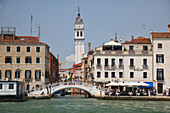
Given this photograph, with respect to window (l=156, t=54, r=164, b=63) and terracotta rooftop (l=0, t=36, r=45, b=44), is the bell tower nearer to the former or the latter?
terracotta rooftop (l=0, t=36, r=45, b=44)

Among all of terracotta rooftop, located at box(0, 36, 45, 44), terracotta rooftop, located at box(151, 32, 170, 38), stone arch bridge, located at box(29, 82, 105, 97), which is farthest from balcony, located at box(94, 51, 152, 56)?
terracotta rooftop, located at box(0, 36, 45, 44)

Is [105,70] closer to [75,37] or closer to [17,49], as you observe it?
[17,49]

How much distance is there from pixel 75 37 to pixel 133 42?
6646 cm

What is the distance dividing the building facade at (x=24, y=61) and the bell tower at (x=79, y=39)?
60.0 meters

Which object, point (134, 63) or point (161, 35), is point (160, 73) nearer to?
point (134, 63)

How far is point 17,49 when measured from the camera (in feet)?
190

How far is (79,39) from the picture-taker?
12344 cm

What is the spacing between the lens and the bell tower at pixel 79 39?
11931cm

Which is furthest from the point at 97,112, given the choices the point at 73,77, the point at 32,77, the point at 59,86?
the point at 73,77

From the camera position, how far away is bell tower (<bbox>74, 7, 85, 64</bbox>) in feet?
391

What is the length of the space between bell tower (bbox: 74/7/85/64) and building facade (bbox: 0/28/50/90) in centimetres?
6001

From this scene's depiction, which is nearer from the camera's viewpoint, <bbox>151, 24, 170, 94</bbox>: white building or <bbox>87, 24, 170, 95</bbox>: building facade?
<bbox>151, 24, 170, 94</bbox>: white building

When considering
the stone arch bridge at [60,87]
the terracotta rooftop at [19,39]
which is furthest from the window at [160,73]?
the terracotta rooftop at [19,39]

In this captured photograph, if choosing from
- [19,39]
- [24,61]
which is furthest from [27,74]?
[19,39]
